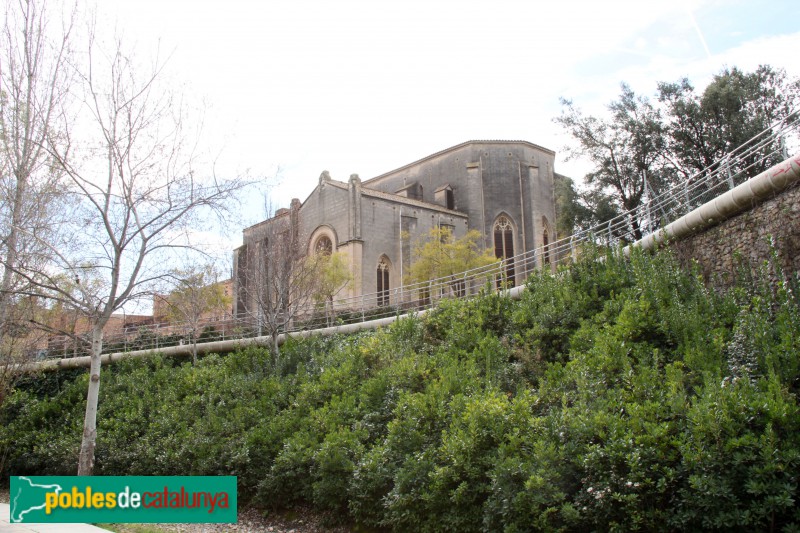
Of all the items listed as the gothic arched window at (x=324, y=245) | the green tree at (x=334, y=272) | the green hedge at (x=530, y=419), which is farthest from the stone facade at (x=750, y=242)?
the gothic arched window at (x=324, y=245)

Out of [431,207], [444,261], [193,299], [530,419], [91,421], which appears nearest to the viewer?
[530,419]

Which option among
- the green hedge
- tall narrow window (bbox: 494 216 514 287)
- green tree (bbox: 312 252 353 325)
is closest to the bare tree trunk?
the green hedge

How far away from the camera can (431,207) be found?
1372 inches

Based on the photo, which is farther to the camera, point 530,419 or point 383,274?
point 383,274

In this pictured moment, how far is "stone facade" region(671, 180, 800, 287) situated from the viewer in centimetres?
891

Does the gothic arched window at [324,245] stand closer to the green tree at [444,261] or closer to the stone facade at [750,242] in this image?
the green tree at [444,261]

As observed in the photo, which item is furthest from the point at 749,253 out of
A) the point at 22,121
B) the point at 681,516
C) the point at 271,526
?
the point at 22,121

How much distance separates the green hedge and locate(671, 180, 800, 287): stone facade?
52 cm

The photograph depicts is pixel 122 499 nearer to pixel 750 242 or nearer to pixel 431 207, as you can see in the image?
pixel 750 242

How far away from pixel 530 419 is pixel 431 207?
2782 centimetres

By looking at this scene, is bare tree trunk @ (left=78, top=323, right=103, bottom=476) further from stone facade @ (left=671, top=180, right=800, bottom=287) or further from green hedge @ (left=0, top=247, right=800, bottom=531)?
stone facade @ (left=671, top=180, right=800, bottom=287)

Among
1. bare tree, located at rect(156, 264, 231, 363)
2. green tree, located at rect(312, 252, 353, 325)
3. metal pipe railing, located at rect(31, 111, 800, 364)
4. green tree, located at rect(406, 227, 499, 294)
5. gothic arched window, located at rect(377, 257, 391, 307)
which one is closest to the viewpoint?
metal pipe railing, located at rect(31, 111, 800, 364)

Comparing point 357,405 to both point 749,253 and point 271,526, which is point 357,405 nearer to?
point 271,526

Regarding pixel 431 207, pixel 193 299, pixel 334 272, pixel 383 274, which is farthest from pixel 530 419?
pixel 431 207
